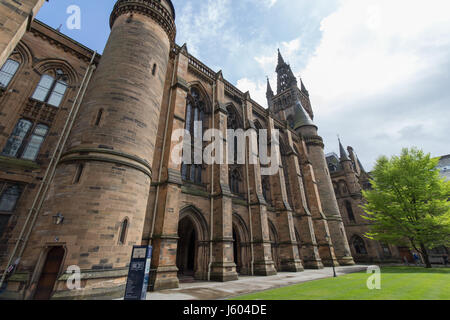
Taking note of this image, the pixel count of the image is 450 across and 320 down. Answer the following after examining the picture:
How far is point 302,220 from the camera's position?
19.7 meters

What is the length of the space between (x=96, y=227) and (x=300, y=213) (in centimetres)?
1825

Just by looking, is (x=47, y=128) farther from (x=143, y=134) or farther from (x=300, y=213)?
(x=300, y=213)

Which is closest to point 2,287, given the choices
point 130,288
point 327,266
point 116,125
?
point 130,288

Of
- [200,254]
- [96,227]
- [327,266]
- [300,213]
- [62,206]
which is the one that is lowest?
[327,266]

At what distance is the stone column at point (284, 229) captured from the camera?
15.9m

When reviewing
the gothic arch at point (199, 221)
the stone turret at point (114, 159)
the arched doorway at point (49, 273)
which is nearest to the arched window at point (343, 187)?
the gothic arch at point (199, 221)

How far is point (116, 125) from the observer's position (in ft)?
26.7

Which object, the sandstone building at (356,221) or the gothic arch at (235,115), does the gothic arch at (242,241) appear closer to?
the gothic arch at (235,115)

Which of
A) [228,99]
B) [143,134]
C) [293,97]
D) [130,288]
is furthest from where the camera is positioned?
[293,97]

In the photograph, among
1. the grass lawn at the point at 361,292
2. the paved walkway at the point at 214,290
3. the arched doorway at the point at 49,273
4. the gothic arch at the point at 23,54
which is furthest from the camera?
the gothic arch at the point at 23,54

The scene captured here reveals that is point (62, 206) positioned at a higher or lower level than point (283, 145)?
lower

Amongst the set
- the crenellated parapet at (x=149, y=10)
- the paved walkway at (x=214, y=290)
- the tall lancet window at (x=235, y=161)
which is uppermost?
the crenellated parapet at (x=149, y=10)

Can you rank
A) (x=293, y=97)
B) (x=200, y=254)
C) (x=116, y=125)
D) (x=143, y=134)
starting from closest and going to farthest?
(x=116, y=125), (x=143, y=134), (x=200, y=254), (x=293, y=97)

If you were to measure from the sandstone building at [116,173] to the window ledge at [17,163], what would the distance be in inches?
2.1
